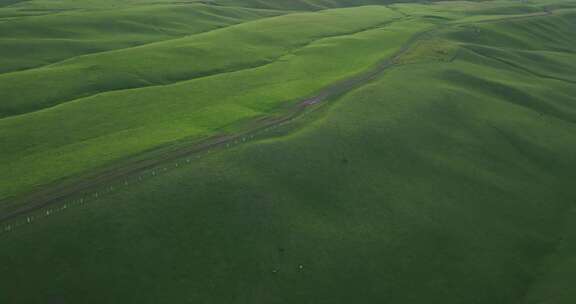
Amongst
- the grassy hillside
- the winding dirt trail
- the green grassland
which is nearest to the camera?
the green grassland

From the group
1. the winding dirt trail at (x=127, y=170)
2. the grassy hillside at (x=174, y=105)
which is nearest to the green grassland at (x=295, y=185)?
the grassy hillside at (x=174, y=105)

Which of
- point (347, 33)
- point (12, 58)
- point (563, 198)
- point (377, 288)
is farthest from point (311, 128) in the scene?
point (347, 33)

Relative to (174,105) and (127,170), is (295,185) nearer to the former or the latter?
(127,170)

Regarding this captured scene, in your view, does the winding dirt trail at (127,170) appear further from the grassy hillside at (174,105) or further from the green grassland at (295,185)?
the grassy hillside at (174,105)

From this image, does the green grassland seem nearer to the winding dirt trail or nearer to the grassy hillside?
the grassy hillside

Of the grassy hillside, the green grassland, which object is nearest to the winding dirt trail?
the green grassland

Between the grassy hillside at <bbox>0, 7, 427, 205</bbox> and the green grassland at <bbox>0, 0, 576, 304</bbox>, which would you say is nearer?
the green grassland at <bbox>0, 0, 576, 304</bbox>

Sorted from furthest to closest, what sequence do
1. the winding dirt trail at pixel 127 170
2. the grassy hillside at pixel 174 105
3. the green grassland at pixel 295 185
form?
the grassy hillside at pixel 174 105 → the winding dirt trail at pixel 127 170 → the green grassland at pixel 295 185

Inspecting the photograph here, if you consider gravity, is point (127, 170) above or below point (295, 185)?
above

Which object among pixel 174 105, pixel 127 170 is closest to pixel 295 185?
pixel 127 170
